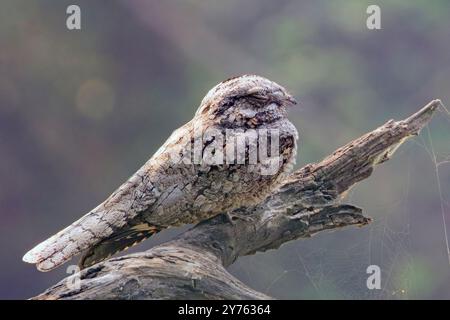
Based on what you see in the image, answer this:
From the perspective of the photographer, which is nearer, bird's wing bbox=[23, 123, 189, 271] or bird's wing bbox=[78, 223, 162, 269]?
bird's wing bbox=[23, 123, 189, 271]

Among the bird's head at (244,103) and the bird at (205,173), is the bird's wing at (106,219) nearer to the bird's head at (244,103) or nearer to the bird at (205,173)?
the bird at (205,173)

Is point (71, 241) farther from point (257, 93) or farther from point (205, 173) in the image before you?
point (257, 93)

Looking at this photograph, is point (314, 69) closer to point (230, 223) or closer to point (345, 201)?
point (345, 201)

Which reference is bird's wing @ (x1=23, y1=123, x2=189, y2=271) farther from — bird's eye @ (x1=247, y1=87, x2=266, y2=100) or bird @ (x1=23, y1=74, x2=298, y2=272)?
bird's eye @ (x1=247, y1=87, x2=266, y2=100)

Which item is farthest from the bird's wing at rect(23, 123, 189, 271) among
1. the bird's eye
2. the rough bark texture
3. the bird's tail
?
the bird's eye

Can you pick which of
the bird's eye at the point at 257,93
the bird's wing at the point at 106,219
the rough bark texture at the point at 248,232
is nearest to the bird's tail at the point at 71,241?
the bird's wing at the point at 106,219

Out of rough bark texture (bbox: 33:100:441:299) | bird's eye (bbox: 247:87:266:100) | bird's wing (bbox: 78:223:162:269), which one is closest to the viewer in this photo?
rough bark texture (bbox: 33:100:441:299)

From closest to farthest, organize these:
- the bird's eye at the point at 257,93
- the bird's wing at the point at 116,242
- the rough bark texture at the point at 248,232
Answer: the rough bark texture at the point at 248,232
the bird's wing at the point at 116,242
the bird's eye at the point at 257,93
